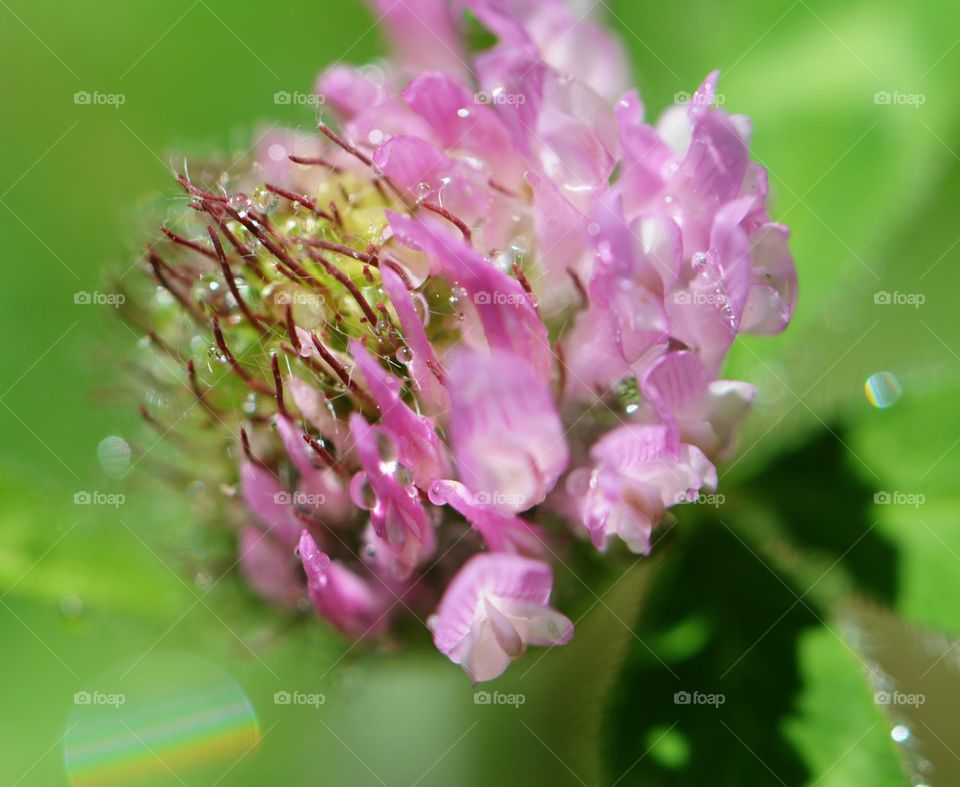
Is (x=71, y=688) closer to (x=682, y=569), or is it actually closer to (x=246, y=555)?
(x=246, y=555)

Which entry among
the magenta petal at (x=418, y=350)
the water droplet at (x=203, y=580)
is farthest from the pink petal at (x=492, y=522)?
the water droplet at (x=203, y=580)

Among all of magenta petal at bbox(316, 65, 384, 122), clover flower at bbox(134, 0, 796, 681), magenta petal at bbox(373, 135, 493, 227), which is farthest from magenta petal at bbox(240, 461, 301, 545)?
magenta petal at bbox(316, 65, 384, 122)

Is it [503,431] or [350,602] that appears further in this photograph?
[350,602]

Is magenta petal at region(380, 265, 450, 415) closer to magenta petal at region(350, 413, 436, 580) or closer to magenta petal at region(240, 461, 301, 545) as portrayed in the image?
magenta petal at region(350, 413, 436, 580)

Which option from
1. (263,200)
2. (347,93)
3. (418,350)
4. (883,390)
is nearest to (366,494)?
(418,350)

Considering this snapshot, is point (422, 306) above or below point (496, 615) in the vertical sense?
above

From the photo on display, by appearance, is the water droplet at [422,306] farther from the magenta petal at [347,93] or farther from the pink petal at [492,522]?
the magenta petal at [347,93]

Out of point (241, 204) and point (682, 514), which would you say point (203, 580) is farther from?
point (682, 514)
